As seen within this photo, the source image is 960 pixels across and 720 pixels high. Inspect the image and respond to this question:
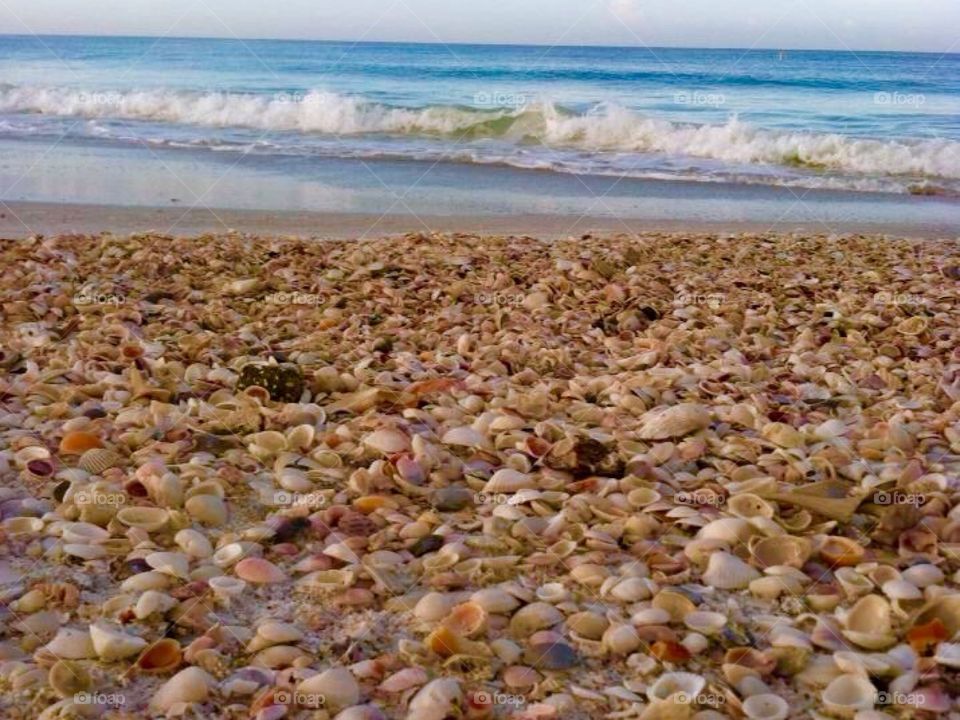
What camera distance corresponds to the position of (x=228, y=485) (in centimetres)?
300

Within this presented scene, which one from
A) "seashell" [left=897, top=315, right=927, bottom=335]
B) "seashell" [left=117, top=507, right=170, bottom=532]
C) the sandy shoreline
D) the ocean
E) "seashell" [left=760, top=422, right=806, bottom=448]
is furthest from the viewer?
the ocean

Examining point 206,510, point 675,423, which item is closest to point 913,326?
point 675,423

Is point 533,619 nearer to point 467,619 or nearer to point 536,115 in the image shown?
point 467,619

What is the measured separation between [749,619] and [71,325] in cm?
357

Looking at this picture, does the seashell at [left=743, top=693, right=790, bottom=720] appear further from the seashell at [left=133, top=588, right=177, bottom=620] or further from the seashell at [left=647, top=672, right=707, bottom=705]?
the seashell at [left=133, top=588, right=177, bottom=620]

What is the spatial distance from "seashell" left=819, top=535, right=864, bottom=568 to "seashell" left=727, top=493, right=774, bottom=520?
0.62ft

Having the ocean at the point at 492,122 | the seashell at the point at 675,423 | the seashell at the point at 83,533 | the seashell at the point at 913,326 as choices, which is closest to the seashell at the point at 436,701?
the seashell at the point at 83,533

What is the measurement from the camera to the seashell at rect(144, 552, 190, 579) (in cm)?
249

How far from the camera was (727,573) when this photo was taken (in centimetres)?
254

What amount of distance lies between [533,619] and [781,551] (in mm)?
732

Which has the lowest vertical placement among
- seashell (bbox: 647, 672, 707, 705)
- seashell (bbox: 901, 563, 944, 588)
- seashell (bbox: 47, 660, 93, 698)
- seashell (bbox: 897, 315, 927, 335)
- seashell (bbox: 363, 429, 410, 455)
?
seashell (bbox: 47, 660, 93, 698)

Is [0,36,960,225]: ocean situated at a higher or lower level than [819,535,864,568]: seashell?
higher

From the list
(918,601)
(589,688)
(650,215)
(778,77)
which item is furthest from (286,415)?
(778,77)

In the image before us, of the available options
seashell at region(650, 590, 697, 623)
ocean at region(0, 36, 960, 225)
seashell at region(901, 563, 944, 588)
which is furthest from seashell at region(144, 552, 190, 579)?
ocean at region(0, 36, 960, 225)
